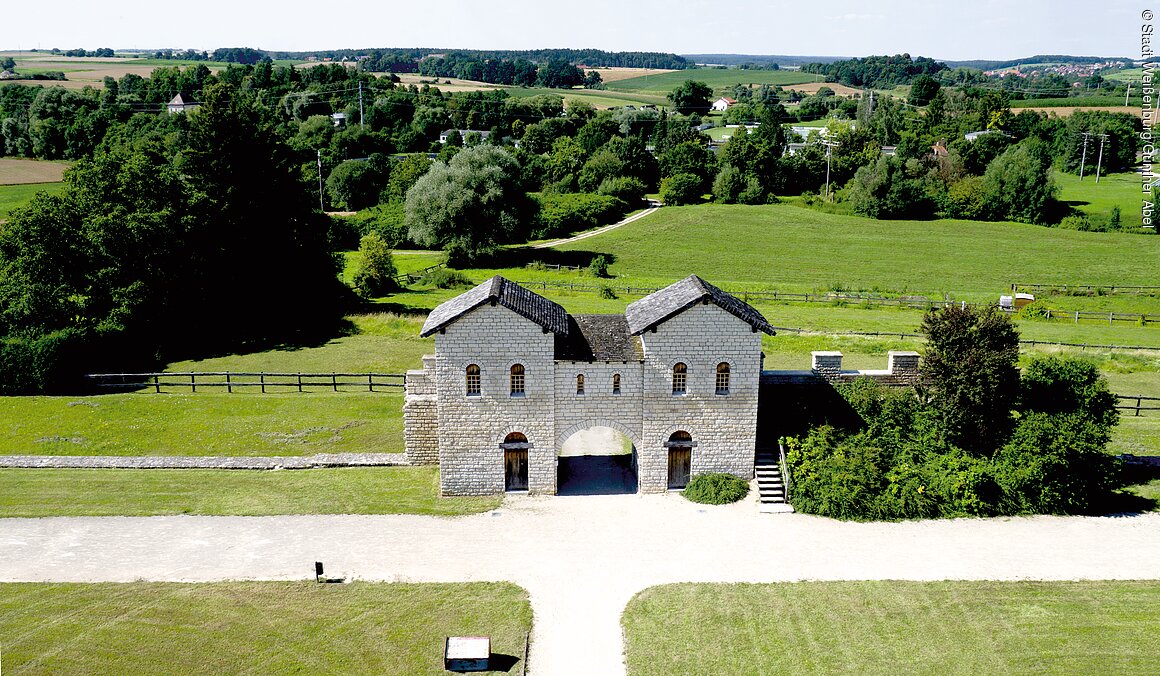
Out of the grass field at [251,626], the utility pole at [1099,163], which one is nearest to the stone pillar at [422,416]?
the grass field at [251,626]

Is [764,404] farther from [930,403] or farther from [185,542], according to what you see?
[185,542]

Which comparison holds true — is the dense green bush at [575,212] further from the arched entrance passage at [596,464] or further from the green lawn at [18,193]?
the arched entrance passage at [596,464]

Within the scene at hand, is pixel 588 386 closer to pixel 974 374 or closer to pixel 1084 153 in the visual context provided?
pixel 974 374

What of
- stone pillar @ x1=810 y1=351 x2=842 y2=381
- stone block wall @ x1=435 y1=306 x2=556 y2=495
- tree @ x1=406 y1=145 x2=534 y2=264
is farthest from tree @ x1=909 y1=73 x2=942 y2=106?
stone block wall @ x1=435 y1=306 x2=556 y2=495

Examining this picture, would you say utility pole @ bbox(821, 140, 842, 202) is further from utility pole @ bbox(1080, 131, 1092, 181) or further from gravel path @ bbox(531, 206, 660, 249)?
utility pole @ bbox(1080, 131, 1092, 181)

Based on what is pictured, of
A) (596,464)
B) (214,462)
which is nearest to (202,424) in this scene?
(214,462)
